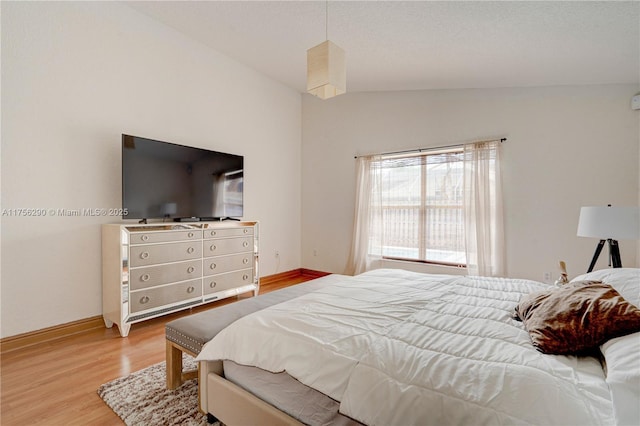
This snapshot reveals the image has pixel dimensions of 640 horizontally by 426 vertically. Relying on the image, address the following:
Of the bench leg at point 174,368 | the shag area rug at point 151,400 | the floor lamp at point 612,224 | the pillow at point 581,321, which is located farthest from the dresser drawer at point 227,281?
the floor lamp at point 612,224

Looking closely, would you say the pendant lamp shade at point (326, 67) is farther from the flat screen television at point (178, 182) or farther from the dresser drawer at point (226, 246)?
the dresser drawer at point (226, 246)

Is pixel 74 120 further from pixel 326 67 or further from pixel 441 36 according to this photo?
pixel 441 36

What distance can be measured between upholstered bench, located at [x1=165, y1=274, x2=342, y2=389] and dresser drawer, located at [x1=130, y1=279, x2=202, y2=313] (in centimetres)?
118

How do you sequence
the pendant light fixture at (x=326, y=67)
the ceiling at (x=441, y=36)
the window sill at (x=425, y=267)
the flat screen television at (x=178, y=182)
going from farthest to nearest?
the window sill at (x=425, y=267) → the flat screen television at (x=178, y=182) → the ceiling at (x=441, y=36) → the pendant light fixture at (x=326, y=67)

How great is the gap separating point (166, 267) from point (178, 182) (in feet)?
3.05

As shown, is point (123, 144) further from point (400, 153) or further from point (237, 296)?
point (400, 153)

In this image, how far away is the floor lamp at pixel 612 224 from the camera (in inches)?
81.4

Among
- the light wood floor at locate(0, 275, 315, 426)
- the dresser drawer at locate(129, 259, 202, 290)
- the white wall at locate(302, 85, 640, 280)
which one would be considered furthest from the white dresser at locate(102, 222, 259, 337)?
the white wall at locate(302, 85, 640, 280)

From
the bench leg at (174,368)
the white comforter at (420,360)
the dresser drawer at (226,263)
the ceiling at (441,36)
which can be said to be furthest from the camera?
the dresser drawer at (226,263)

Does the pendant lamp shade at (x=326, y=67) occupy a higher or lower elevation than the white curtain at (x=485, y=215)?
higher

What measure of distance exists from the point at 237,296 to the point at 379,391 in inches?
130

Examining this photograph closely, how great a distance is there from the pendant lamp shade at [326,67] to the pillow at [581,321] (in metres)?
1.78

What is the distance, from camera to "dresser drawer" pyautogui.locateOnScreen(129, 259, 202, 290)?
2.68 m

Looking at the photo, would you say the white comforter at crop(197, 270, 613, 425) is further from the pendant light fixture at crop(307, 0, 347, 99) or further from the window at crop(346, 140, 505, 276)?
the window at crop(346, 140, 505, 276)
